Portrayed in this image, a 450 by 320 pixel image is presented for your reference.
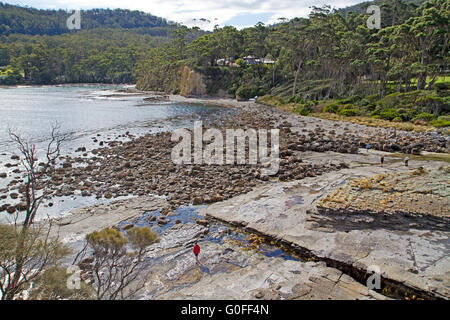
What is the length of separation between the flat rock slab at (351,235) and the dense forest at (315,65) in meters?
33.6

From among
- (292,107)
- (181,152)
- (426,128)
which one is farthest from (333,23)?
(181,152)

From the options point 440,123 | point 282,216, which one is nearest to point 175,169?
point 282,216

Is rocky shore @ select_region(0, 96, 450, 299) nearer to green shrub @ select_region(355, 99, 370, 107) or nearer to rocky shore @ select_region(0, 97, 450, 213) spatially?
rocky shore @ select_region(0, 97, 450, 213)

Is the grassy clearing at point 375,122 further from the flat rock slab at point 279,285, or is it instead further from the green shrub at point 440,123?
the flat rock slab at point 279,285

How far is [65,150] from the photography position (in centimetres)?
3872

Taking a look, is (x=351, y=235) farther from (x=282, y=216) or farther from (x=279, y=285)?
(x=279, y=285)

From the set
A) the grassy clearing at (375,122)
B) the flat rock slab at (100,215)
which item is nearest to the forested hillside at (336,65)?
the grassy clearing at (375,122)

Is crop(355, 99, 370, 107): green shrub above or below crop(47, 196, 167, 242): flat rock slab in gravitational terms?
above

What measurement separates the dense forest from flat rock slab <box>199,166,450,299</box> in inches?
1322

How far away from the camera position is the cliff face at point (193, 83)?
105188mm

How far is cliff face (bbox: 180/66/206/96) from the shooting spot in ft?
345

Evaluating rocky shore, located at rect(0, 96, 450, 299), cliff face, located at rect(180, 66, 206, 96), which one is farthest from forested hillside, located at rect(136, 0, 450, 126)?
rocky shore, located at rect(0, 96, 450, 299)

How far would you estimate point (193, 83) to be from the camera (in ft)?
349
